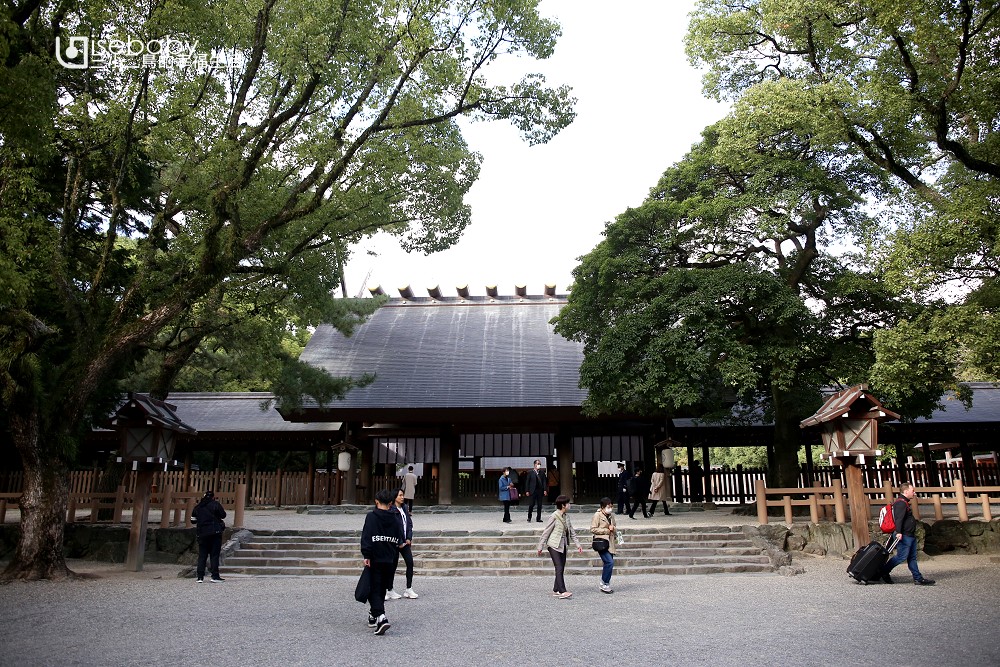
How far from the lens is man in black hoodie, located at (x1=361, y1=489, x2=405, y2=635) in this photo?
6020 mm

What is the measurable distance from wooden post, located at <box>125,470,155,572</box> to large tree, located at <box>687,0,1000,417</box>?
1241 centimetres

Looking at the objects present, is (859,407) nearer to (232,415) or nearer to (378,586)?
(378,586)

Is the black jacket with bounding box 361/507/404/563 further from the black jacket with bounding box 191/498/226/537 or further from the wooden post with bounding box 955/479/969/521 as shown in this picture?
the wooden post with bounding box 955/479/969/521

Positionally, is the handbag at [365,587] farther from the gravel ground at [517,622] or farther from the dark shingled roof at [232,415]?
the dark shingled roof at [232,415]

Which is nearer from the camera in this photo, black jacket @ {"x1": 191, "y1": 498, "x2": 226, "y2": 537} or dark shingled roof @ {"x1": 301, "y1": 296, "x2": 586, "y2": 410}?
black jacket @ {"x1": 191, "y1": 498, "x2": 226, "y2": 537}

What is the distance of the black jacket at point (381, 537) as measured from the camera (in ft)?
19.8

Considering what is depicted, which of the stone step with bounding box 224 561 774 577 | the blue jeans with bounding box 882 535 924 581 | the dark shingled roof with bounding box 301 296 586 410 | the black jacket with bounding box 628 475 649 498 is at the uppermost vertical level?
the dark shingled roof with bounding box 301 296 586 410

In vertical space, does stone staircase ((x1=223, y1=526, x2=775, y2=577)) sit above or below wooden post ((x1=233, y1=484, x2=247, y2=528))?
below

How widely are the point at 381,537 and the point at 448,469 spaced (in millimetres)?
13245

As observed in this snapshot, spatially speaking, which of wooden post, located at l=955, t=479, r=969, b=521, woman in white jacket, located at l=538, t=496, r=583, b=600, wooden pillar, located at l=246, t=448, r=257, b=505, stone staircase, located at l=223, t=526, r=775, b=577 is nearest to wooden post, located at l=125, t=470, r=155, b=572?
stone staircase, located at l=223, t=526, r=775, b=577

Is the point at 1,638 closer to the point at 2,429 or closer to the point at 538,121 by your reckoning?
the point at 2,429

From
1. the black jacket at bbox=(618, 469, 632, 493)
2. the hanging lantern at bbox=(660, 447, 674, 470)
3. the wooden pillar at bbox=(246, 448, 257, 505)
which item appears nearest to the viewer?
the black jacket at bbox=(618, 469, 632, 493)

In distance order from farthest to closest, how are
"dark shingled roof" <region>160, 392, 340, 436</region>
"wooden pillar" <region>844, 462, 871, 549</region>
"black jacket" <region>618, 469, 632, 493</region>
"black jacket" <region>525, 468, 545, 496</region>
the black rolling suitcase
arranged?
"dark shingled roof" <region>160, 392, 340, 436</region> < "black jacket" <region>618, 469, 632, 493</region> < "black jacket" <region>525, 468, 545, 496</region> < "wooden pillar" <region>844, 462, 871, 549</region> < the black rolling suitcase

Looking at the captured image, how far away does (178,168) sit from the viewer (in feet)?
45.2
